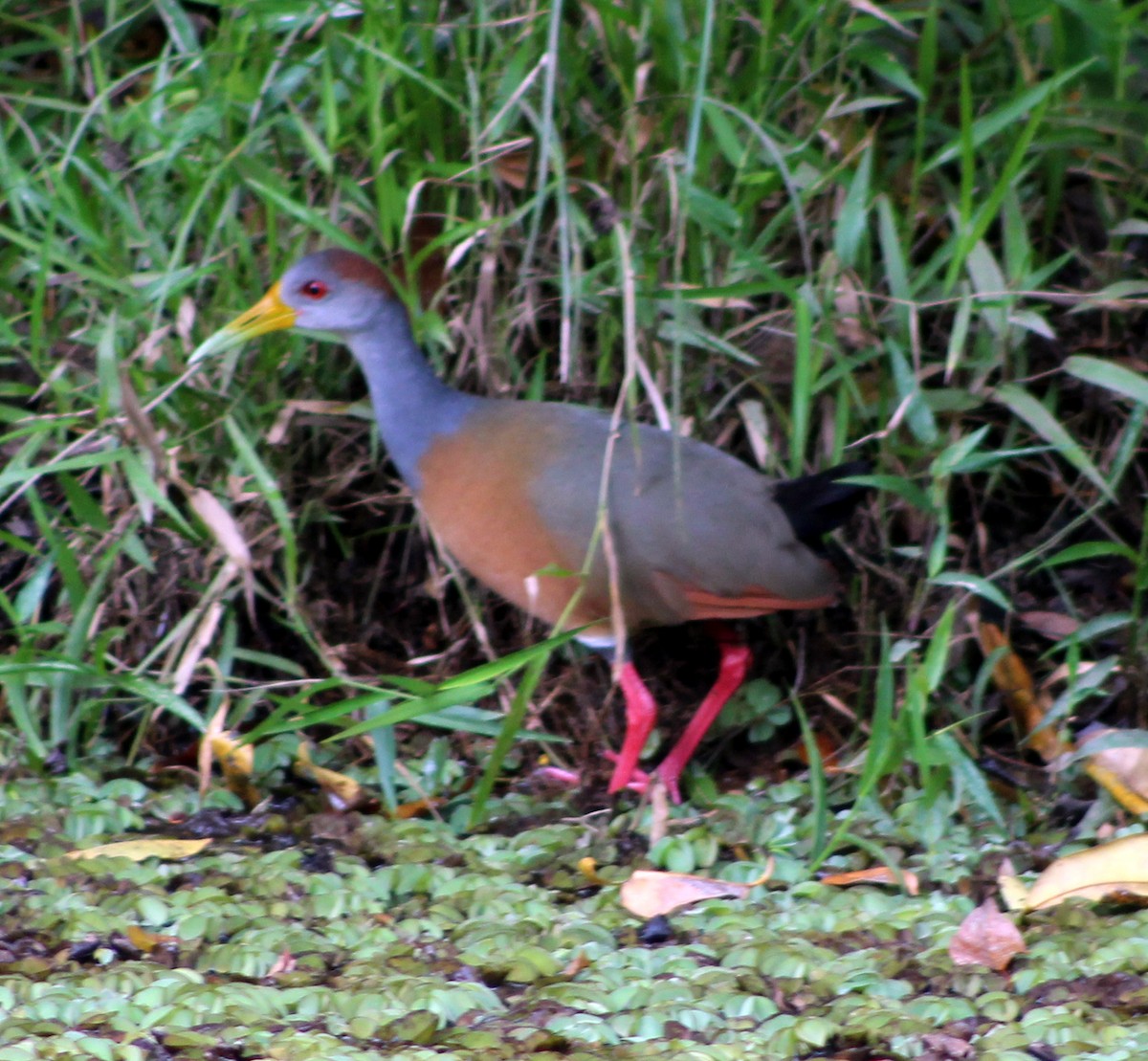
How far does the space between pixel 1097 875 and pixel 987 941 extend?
0.28 meters

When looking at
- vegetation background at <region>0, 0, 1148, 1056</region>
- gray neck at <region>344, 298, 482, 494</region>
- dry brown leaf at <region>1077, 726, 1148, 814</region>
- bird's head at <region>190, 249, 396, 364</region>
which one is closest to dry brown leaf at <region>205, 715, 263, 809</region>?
vegetation background at <region>0, 0, 1148, 1056</region>

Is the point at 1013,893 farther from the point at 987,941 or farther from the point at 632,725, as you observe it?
the point at 632,725

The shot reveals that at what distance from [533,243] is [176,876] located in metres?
1.50

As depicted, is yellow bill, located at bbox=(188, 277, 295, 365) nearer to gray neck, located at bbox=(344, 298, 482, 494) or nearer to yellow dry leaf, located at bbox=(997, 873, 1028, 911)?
gray neck, located at bbox=(344, 298, 482, 494)

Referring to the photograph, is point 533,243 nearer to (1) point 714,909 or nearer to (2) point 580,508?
(2) point 580,508

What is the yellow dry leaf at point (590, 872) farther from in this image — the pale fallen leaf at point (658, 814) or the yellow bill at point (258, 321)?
the yellow bill at point (258, 321)

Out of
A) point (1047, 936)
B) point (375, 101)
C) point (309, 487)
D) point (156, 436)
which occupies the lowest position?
point (1047, 936)

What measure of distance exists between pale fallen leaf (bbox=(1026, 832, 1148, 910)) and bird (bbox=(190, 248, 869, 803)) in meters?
0.72

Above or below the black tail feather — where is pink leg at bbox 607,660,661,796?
below

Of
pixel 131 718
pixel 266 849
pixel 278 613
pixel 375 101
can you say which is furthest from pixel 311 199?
pixel 266 849

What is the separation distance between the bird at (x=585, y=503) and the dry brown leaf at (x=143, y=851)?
806 millimetres

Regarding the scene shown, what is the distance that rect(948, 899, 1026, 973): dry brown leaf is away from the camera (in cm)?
245

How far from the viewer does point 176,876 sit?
275cm

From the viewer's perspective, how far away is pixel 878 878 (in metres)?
2.75
